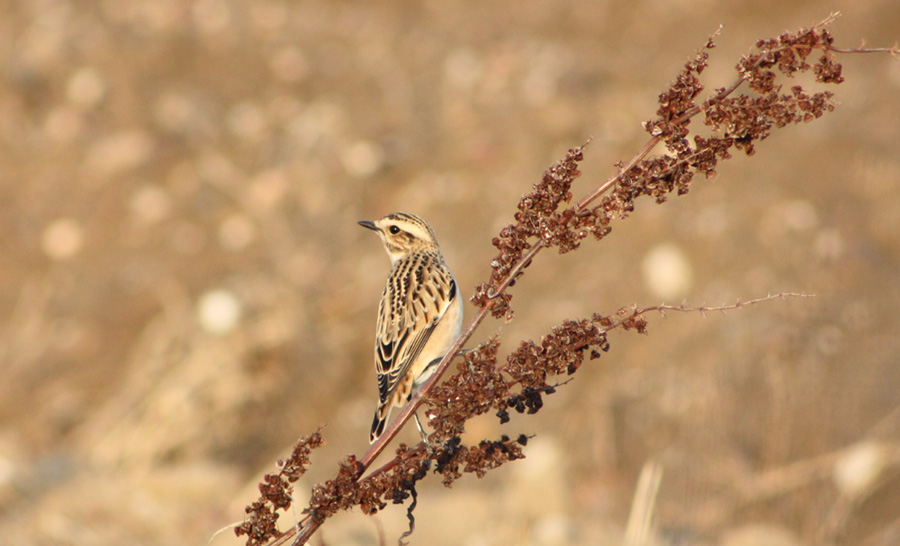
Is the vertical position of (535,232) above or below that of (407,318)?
Result: below

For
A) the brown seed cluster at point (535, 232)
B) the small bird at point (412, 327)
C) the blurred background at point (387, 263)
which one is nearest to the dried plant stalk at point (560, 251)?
the brown seed cluster at point (535, 232)

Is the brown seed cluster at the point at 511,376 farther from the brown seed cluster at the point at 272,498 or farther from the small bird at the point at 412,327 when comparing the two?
the small bird at the point at 412,327

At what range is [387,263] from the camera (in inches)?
388

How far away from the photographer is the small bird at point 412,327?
3.43m

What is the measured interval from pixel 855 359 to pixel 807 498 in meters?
1.54

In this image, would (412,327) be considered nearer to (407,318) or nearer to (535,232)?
(407,318)

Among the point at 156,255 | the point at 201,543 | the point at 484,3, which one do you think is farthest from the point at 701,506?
the point at 484,3

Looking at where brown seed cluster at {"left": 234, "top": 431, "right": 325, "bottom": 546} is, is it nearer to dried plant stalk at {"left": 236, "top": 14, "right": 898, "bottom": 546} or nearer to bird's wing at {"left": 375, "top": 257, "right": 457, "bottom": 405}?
dried plant stalk at {"left": 236, "top": 14, "right": 898, "bottom": 546}

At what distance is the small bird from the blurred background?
2.32ft

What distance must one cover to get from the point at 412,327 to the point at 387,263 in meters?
6.33

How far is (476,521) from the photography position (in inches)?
231

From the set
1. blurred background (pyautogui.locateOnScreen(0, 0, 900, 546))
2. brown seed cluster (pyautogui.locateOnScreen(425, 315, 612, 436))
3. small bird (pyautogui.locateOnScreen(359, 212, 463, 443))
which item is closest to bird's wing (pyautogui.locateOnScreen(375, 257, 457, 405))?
small bird (pyautogui.locateOnScreen(359, 212, 463, 443))

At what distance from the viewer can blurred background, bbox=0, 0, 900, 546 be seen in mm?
6094

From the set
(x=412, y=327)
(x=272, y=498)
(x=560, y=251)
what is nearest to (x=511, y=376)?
(x=560, y=251)
